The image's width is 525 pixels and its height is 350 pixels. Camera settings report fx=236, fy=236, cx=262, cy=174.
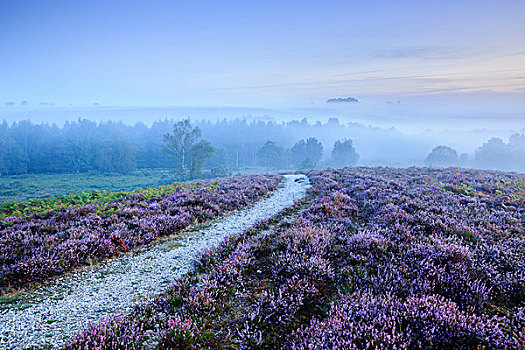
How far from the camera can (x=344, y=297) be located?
15.1 ft

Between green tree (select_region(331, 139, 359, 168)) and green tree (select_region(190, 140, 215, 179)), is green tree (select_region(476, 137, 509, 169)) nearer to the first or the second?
green tree (select_region(331, 139, 359, 168))

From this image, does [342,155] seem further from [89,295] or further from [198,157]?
[89,295]

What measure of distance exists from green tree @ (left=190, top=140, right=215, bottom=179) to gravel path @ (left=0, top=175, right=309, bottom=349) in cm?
6138

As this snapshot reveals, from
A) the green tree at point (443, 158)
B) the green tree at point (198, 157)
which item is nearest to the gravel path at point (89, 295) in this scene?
the green tree at point (198, 157)

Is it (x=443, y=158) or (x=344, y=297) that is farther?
(x=443, y=158)

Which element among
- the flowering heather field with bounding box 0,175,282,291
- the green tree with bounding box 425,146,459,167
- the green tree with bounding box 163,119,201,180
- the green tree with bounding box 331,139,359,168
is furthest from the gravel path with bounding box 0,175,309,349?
the green tree with bounding box 425,146,459,167

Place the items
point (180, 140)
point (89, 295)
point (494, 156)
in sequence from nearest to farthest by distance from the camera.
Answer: point (89, 295) → point (180, 140) → point (494, 156)

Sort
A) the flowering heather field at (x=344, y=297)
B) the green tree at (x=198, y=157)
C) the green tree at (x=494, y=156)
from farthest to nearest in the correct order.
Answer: the green tree at (x=494, y=156), the green tree at (x=198, y=157), the flowering heather field at (x=344, y=297)

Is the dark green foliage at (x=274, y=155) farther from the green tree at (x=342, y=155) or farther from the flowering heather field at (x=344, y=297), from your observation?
the flowering heather field at (x=344, y=297)

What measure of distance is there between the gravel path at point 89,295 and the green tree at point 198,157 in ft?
201

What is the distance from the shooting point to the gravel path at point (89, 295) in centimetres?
427

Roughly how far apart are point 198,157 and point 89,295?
65038 millimetres

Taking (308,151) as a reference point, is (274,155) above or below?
below

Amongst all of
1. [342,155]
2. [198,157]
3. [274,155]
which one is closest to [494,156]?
[342,155]
